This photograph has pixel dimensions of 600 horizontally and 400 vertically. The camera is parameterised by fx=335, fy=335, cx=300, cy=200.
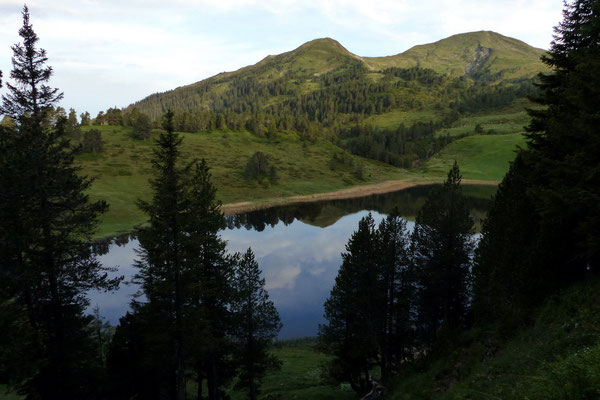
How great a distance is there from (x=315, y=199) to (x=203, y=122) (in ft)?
334

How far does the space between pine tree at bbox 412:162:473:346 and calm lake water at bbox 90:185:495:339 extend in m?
18.6

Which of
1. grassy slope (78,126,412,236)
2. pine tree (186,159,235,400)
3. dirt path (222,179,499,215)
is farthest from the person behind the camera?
dirt path (222,179,499,215)

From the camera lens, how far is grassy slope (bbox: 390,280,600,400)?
26.8 feet

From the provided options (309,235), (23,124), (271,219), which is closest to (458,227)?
(23,124)

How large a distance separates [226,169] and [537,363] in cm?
12784

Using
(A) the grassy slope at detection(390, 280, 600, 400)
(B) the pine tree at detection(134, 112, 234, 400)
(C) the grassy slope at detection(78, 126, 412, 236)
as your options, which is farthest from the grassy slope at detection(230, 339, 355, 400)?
(C) the grassy slope at detection(78, 126, 412, 236)

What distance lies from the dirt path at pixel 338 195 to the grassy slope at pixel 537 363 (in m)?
82.4

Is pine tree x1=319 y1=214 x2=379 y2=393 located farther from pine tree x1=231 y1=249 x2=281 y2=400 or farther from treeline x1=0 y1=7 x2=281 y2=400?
treeline x1=0 y1=7 x2=281 y2=400

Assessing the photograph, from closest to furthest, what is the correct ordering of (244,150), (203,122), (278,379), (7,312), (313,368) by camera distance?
(7,312), (278,379), (313,368), (244,150), (203,122)

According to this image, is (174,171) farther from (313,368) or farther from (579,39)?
(313,368)

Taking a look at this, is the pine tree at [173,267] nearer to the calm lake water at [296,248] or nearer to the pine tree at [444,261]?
the calm lake water at [296,248]

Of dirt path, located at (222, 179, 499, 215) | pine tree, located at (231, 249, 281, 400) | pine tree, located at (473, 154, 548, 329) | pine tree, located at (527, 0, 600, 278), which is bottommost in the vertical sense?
dirt path, located at (222, 179, 499, 215)

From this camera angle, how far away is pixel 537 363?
12.3m

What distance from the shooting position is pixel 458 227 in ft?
96.9
